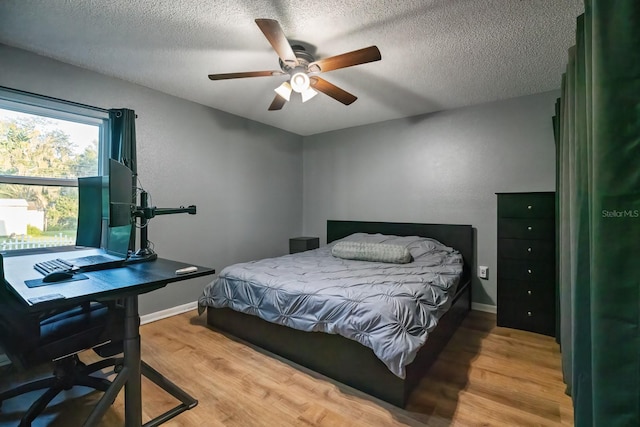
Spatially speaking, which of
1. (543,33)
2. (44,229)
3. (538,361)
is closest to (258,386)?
(538,361)

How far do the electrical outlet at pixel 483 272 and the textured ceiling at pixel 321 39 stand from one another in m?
1.91

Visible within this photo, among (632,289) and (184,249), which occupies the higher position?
(632,289)

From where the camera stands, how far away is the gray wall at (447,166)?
120 inches

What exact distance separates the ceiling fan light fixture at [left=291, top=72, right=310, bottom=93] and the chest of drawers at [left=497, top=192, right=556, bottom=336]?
2.23 m

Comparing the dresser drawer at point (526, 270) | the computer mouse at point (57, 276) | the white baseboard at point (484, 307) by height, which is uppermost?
the computer mouse at point (57, 276)

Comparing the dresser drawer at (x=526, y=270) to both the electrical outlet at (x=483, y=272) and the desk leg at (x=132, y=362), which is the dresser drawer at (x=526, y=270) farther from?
the desk leg at (x=132, y=362)

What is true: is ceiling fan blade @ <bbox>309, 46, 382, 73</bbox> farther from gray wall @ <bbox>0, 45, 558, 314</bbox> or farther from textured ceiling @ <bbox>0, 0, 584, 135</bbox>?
gray wall @ <bbox>0, 45, 558, 314</bbox>

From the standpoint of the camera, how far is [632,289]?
26.4 inches

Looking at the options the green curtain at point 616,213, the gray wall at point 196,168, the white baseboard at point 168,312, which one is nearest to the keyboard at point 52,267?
the gray wall at point 196,168

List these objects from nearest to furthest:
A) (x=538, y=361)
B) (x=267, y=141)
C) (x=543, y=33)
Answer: (x=543, y=33), (x=538, y=361), (x=267, y=141)

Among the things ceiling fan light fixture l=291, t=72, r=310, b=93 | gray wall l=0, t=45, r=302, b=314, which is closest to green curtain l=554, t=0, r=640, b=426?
ceiling fan light fixture l=291, t=72, r=310, b=93

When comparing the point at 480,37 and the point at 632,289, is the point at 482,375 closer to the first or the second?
the point at 632,289

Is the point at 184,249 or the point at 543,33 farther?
the point at 184,249

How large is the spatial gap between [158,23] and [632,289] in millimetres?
2650
